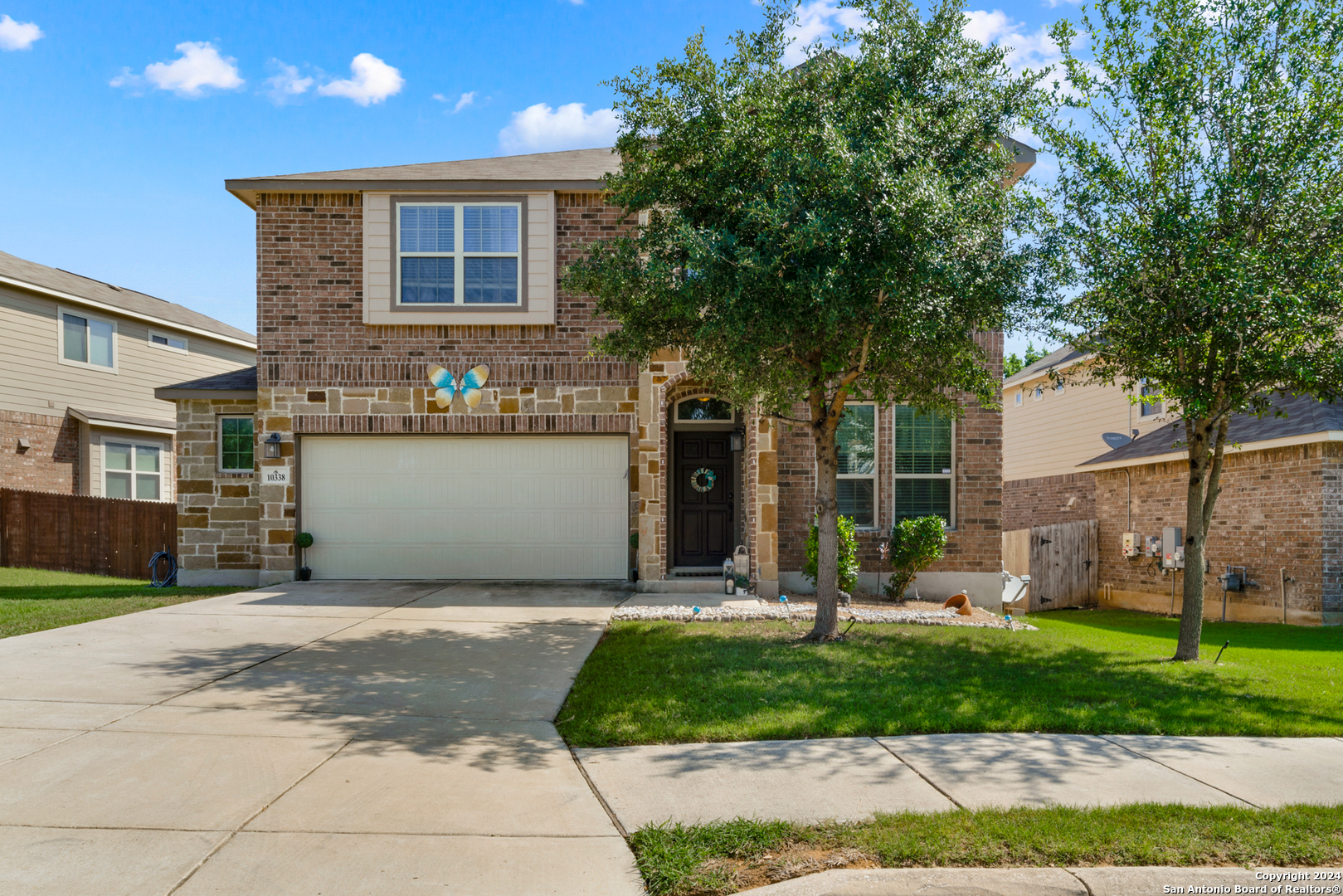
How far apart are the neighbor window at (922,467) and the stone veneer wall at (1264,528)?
208 inches

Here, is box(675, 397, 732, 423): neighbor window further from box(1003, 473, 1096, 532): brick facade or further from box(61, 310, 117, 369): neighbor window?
box(61, 310, 117, 369): neighbor window

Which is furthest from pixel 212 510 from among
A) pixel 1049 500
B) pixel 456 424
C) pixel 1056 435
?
pixel 1056 435

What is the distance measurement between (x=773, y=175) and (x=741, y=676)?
182 inches

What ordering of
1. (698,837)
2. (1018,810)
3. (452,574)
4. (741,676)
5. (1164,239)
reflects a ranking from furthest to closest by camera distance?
(452,574) < (1164,239) < (741,676) < (1018,810) < (698,837)

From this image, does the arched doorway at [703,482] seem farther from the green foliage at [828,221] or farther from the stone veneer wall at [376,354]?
the green foliage at [828,221]

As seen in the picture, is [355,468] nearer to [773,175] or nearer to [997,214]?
[773,175]

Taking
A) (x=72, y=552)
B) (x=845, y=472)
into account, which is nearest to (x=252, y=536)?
(x=72, y=552)

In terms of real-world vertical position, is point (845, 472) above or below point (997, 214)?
below

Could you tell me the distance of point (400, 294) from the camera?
13.0 m

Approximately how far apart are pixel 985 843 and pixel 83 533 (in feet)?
59.3

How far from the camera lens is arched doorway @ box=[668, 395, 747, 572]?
13609 mm

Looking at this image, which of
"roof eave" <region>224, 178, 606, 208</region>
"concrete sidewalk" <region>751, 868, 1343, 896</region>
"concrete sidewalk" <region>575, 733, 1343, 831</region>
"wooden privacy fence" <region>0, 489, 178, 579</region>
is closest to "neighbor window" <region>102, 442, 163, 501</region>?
"wooden privacy fence" <region>0, 489, 178, 579</region>

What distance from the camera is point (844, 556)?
12.0 m

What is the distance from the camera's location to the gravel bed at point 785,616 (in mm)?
10219
